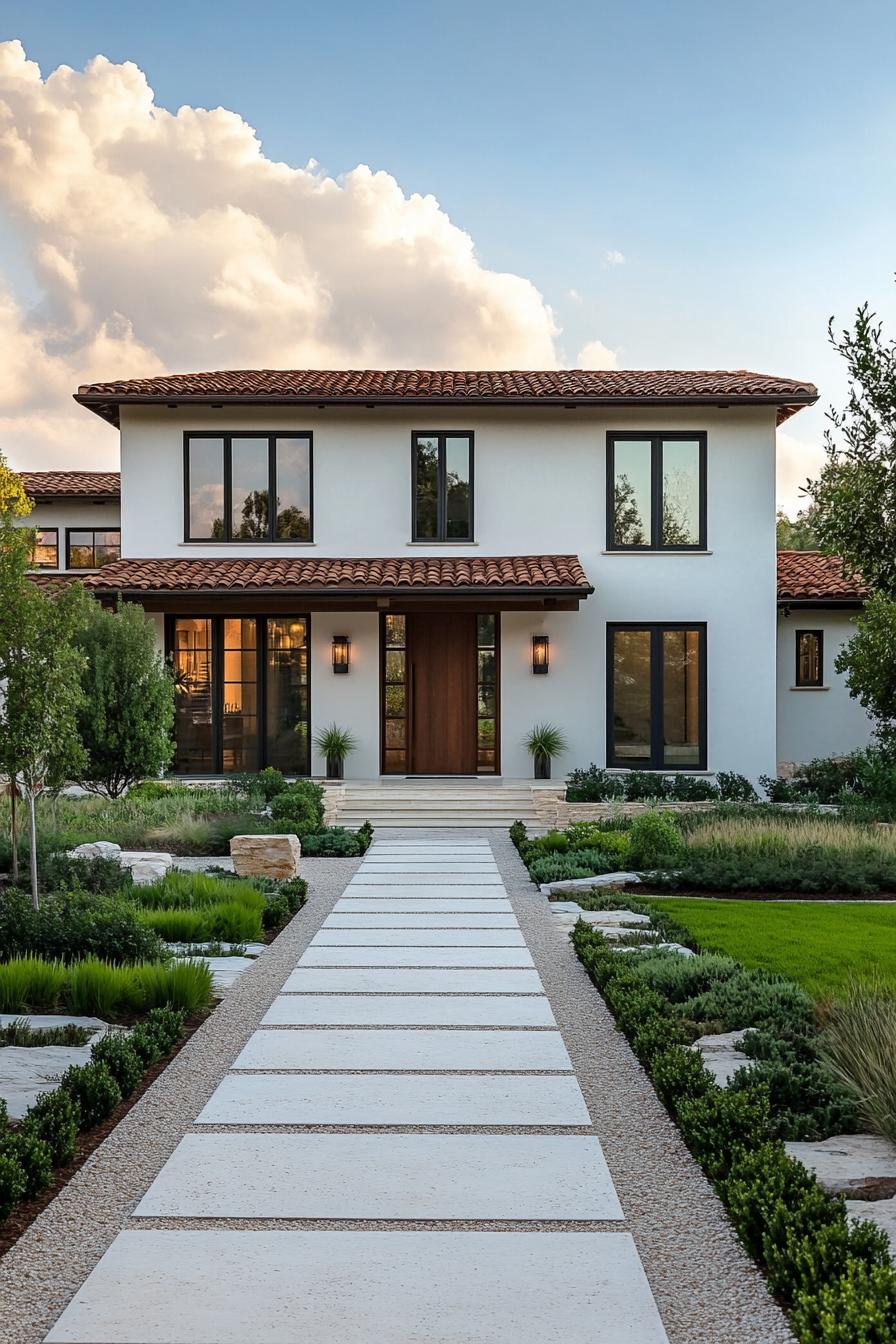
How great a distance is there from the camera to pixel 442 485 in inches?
739

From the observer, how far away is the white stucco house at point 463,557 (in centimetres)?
1838

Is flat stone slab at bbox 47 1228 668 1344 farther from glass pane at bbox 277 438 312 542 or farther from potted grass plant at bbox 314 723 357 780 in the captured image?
glass pane at bbox 277 438 312 542

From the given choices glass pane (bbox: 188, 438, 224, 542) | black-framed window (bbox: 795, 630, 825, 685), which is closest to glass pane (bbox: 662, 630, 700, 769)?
black-framed window (bbox: 795, 630, 825, 685)

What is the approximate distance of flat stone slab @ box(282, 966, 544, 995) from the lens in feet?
22.8

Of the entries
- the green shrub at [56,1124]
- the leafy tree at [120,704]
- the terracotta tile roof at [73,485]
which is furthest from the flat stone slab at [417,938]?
the terracotta tile roof at [73,485]

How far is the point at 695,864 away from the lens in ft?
36.8

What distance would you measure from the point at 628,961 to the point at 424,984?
54.5 inches

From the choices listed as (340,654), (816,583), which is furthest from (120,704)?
(816,583)

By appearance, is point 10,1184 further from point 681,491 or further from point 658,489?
point 681,491

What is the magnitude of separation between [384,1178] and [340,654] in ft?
47.8

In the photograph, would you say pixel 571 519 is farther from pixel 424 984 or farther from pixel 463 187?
pixel 424 984

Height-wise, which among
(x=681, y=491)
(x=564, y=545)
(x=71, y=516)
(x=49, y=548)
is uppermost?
(x=71, y=516)

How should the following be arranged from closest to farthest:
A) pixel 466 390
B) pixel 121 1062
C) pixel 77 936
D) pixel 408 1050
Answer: pixel 121 1062 < pixel 408 1050 < pixel 77 936 < pixel 466 390

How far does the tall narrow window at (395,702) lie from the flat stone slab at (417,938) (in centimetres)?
968
